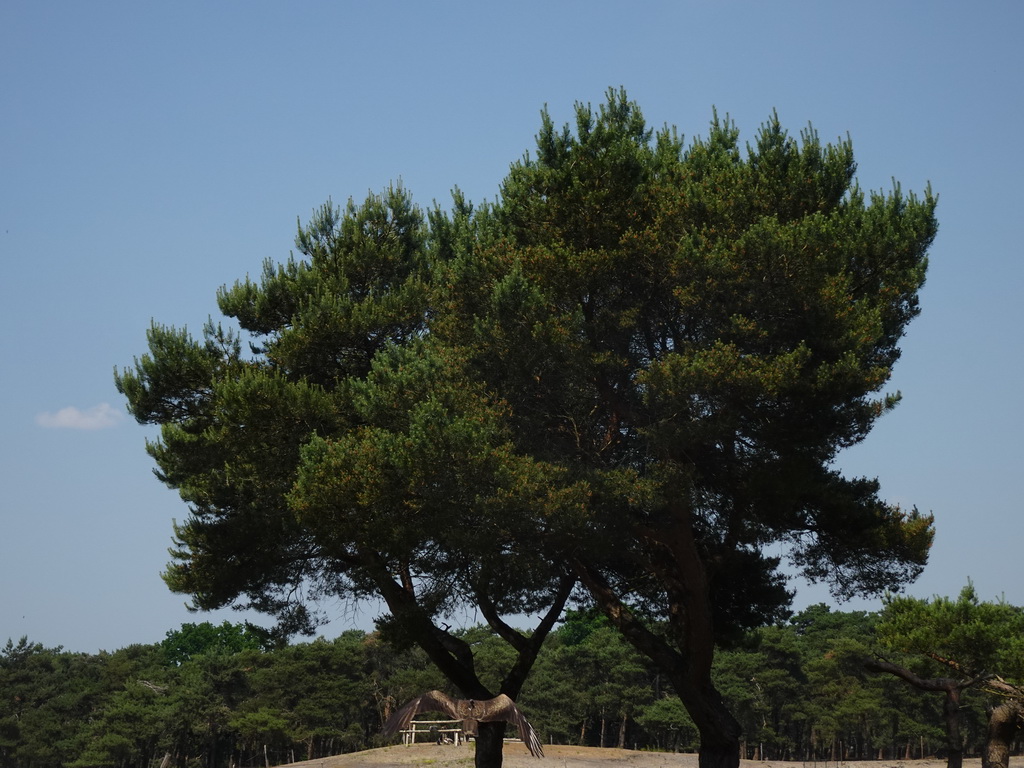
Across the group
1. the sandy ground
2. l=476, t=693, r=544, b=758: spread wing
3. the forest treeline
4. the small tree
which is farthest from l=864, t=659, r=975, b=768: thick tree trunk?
the forest treeline

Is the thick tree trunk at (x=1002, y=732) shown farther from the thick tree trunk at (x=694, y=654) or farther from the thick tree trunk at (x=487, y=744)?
the thick tree trunk at (x=487, y=744)

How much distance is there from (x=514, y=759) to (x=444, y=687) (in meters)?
16.7

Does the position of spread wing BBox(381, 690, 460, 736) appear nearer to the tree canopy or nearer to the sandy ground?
the tree canopy

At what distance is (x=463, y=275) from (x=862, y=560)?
33.3ft

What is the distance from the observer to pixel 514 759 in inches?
1387

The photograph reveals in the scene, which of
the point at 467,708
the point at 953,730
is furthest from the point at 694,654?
the point at 953,730

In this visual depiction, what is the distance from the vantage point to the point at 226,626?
114 metres

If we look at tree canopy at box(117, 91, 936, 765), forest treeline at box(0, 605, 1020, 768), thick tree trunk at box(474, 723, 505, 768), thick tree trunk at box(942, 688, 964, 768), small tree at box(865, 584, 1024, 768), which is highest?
tree canopy at box(117, 91, 936, 765)

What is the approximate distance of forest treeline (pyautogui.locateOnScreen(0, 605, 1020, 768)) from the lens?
55875 mm

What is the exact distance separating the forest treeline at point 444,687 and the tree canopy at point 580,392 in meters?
35.9

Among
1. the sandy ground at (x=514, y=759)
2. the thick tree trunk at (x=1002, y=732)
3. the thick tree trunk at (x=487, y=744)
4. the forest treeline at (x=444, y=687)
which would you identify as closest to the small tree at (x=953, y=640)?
the thick tree trunk at (x=1002, y=732)

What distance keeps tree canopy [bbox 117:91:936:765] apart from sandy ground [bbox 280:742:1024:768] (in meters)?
14.7

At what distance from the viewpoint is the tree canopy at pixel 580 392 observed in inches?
608

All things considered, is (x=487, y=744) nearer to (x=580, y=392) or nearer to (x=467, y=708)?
(x=467, y=708)
